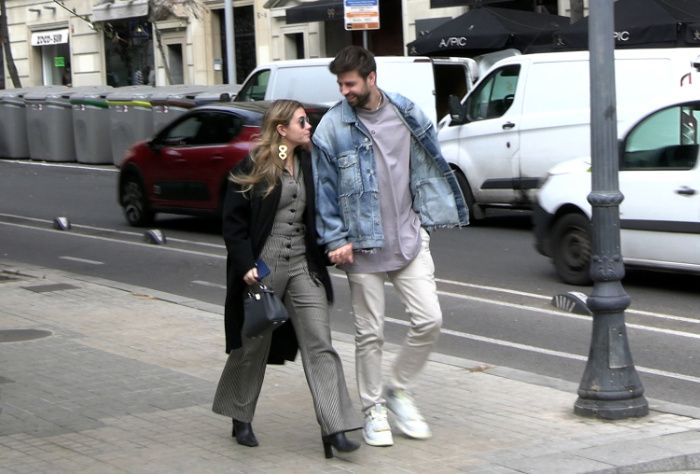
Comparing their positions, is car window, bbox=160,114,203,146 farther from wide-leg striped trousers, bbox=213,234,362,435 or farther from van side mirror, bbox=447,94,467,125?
wide-leg striped trousers, bbox=213,234,362,435

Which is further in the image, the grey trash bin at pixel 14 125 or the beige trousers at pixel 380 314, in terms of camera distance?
the grey trash bin at pixel 14 125

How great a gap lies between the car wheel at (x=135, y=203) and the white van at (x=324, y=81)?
2918mm

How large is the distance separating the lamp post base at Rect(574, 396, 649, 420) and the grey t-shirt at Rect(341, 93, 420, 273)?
1374 millimetres

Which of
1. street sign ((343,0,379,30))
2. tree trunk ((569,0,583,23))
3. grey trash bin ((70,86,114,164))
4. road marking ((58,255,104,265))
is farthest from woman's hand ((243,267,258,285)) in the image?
grey trash bin ((70,86,114,164))

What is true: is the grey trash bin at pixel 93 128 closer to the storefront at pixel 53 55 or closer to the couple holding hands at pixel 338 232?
the storefront at pixel 53 55

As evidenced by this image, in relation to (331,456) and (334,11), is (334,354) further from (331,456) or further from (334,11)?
(334,11)

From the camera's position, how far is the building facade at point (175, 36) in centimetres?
3341

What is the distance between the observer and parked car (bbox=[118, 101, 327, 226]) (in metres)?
15.5

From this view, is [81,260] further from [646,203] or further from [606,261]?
[606,261]

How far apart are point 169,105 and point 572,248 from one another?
15.1 meters


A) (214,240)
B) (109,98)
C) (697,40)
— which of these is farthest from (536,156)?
(109,98)

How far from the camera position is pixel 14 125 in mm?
31500

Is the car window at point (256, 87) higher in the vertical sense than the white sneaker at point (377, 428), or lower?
higher

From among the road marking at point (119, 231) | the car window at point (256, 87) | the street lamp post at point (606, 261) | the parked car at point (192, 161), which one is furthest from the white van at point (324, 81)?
the street lamp post at point (606, 261)
